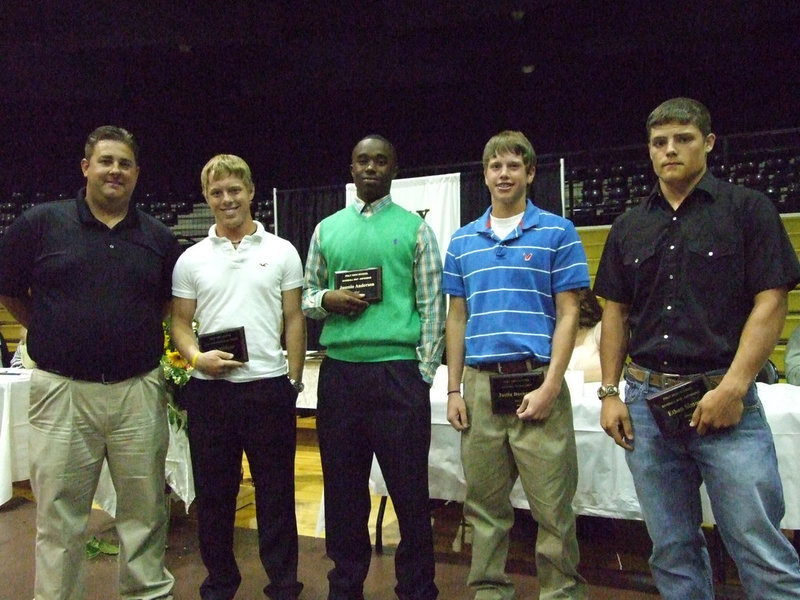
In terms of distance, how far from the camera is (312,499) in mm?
3881

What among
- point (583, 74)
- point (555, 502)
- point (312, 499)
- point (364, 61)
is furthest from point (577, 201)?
point (555, 502)

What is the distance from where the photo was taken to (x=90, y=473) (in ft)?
6.73

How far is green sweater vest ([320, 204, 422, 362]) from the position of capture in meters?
2.03

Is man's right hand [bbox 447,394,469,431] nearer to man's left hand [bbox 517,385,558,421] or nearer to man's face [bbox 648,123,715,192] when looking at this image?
man's left hand [bbox 517,385,558,421]

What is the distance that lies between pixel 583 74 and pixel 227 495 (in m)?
6.77

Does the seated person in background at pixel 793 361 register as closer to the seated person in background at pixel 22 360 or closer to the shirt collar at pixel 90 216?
the shirt collar at pixel 90 216

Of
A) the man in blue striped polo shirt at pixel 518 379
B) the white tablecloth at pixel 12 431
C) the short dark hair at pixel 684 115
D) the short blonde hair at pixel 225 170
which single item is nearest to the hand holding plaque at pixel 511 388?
the man in blue striped polo shirt at pixel 518 379

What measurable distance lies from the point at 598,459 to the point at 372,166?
1.39 m

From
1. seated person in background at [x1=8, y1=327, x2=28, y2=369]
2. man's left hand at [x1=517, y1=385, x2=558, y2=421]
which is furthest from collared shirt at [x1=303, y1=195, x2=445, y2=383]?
seated person in background at [x1=8, y1=327, x2=28, y2=369]

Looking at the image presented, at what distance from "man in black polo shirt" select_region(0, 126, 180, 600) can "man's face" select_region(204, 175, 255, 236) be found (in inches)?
10.2

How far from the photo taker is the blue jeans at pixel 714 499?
1.44 meters

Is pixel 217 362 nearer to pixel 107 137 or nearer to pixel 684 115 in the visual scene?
pixel 107 137

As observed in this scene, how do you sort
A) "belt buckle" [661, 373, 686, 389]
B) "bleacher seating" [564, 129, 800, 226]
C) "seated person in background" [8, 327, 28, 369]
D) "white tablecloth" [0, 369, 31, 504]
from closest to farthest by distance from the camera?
"belt buckle" [661, 373, 686, 389], "white tablecloth" [0, 369, 31, 504], "seated person in background" [8, 327, 28, 369], "bleacher seating" [564, 129, 800, 226]

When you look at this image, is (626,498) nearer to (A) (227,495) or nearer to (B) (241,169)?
(A) (227,495)
